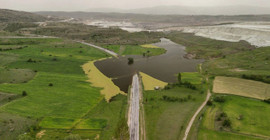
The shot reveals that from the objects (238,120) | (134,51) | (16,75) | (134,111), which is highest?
(134,51)

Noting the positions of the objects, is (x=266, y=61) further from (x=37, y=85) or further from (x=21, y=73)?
(x=21, y=73)

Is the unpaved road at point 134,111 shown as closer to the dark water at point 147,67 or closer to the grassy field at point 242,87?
the dark water at point 147,67

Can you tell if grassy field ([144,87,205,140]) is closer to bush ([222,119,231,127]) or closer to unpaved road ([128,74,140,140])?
unpaved road ([128,74,140,140])

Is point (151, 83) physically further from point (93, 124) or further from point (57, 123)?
point (57, 123)

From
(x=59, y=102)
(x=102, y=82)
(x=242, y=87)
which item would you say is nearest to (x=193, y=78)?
(x=242, y=87)

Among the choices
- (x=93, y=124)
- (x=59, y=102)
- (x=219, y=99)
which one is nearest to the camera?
(x=93, y=124)

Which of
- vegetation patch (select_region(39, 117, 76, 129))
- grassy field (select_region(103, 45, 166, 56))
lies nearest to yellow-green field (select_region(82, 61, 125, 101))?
vegetation patch (select_region(39, 117, 76, 129))

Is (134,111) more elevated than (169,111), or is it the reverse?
(169,111)
